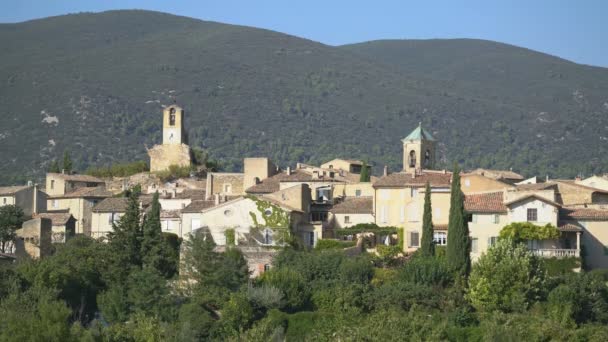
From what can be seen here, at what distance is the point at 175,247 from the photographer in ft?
253

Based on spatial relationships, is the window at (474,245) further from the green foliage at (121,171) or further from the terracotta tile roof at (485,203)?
the green foliage at (121,171)

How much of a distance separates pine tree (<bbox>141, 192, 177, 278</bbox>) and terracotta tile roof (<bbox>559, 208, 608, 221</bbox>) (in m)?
20.3

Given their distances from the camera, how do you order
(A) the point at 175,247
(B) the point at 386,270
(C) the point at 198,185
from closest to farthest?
(B) the point at 386,270 → (A) the point at 175,247 → (C) the point at 198,185

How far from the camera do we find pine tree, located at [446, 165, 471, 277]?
69.2 meters

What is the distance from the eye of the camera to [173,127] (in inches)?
4338

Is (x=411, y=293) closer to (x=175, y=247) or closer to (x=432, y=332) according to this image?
(x=432, y=332)

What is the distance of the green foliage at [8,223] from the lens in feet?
269

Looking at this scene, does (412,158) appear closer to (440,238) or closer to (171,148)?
(171,148)

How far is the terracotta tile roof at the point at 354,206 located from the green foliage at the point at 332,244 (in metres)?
4.70

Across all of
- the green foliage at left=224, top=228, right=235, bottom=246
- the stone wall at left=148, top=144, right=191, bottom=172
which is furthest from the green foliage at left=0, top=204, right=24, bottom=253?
the stone wall at left=148, top=144, right=191, bottom=172

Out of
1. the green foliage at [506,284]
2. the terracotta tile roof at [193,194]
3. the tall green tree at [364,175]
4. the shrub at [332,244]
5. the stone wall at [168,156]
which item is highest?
the stone wall at [168,156]

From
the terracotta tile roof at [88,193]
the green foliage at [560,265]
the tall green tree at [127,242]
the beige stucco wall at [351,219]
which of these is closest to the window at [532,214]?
the green foliage at [560,265]

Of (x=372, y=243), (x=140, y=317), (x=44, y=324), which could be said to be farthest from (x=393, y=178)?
(x=44, y=324)

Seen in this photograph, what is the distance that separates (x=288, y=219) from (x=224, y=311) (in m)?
11.2
